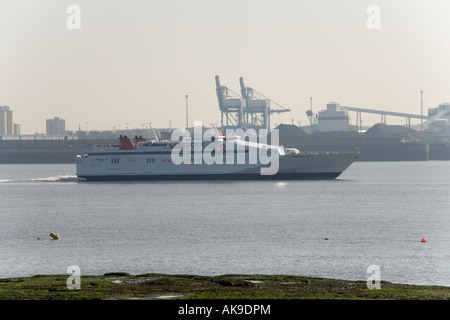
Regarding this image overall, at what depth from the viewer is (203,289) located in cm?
2216

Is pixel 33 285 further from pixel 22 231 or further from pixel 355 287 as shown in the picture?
pixel 22 231

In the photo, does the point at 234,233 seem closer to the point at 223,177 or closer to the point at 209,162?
the point at 223,177

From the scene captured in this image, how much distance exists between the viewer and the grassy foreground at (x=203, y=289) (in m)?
20.6

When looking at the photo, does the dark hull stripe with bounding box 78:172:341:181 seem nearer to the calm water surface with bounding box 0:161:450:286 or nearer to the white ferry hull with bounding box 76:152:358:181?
the white ferry hull with bounding box 76:152:358:181

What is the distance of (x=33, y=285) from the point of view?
2320cm

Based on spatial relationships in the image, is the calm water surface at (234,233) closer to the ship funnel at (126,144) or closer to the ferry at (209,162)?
the ferry at (209,162)

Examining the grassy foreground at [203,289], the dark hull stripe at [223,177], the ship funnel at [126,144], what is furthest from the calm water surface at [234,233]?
the ship funnel at [126,144]

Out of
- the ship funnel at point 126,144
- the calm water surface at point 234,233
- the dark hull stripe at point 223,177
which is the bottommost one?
the calm water surface at point 234,233

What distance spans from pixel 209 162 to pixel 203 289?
8494 cm

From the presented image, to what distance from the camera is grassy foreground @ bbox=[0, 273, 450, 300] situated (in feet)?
67.7

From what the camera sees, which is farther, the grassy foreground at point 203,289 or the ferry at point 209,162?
the ferry at point 209,162

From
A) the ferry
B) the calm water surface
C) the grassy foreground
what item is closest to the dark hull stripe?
the ferry

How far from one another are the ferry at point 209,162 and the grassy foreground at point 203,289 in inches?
3139

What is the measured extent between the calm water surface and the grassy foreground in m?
4.25
